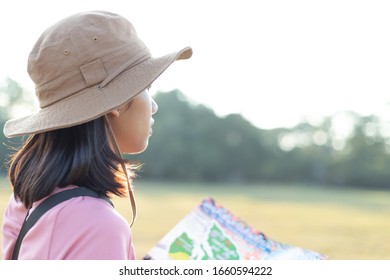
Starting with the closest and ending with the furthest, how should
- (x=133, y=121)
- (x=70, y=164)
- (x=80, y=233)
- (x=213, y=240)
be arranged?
(x=80, y=233), (x=70, y=164), (x=133, y=121), (x=213, y=240)

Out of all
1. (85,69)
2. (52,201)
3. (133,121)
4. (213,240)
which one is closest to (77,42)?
(85,69)

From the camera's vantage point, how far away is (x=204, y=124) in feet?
82.4

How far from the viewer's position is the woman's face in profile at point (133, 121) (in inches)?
42.4

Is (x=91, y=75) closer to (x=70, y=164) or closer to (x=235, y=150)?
(x=70, y=164)

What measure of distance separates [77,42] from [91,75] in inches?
2.5

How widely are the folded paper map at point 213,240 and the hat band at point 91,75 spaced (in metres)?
0.38

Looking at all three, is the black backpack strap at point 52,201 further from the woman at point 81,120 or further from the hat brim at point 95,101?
the hat brim at point 95,101

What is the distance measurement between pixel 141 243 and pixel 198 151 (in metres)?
19.9

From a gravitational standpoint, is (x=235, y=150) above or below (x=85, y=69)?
below

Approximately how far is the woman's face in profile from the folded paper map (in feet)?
0.87

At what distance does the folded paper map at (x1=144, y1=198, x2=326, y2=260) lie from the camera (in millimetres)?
1263

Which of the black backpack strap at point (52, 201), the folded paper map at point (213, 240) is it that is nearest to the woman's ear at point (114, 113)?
the black backpack strap at point (52, 201)

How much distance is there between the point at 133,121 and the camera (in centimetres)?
108

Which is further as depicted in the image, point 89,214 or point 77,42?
point 77,42
